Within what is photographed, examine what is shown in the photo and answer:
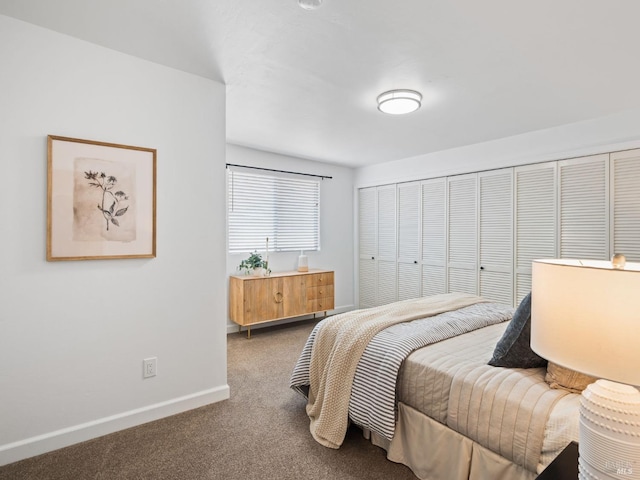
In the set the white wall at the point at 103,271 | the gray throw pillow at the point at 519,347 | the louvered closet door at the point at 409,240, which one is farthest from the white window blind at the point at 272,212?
the gray throw pillow at the point at 519,347

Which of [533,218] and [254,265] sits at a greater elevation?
[533,218]

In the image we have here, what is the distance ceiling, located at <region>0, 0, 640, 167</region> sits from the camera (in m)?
1.73

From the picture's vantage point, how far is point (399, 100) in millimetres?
2701

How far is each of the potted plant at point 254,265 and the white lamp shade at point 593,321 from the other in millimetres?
3756

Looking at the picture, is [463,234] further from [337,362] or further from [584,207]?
[337,362]

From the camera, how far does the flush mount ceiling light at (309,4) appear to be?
1.64 meters

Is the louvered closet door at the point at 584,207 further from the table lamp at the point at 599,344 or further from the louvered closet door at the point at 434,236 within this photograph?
the table lamp at the point at 599,344

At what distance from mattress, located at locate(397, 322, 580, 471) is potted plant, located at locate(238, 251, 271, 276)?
2765 millimetres

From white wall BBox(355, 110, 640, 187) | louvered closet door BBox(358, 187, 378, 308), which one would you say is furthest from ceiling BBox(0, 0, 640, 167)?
louvered closet door BBox(358, 187, 378, 308)

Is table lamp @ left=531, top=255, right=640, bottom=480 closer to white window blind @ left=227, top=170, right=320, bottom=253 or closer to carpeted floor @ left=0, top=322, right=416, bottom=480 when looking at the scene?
carpeted floor @ left=0, top=322, right=416, bottom=480

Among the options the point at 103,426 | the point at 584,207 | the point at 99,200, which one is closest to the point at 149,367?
the point at 103,426

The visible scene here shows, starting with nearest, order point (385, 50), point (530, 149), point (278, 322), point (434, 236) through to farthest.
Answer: point (385, 50)
point (530, 149)
point (434, 236)
point (278, 322)

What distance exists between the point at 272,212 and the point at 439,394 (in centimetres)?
355

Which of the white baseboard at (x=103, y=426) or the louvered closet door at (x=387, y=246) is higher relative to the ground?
the louvered closet door at (x=387, y=246)
